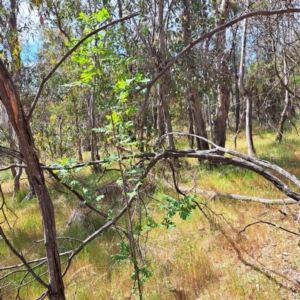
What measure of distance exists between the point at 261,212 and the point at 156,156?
3.11 m

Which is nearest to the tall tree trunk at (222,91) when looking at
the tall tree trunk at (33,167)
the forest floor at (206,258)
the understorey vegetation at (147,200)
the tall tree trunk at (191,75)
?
the understorey vegetation at (147,200)

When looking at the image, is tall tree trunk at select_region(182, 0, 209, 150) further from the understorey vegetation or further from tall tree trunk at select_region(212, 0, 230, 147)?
→ tall tree trunk at select_region(212, 0, 230, 147)

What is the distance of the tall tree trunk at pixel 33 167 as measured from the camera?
1.15m

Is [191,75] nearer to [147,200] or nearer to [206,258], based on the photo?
[147,200]

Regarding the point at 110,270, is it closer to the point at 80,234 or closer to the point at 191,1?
the point at 80,234

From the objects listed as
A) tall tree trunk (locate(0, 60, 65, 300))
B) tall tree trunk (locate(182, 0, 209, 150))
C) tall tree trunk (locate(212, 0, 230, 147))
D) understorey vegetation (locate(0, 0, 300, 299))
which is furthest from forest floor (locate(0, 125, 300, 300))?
tall tree trunk (locate(212, 0, 230, 147))

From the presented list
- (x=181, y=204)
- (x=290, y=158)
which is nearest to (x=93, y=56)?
(x=181, y=204)

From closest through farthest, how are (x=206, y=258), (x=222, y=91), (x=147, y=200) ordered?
(x=206, y=258)
(x=147, y=200)
(x=222, y=91)

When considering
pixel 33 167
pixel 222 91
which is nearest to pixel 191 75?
pixel 222 91

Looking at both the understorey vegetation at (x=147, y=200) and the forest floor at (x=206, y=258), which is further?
the forest floor at (x=206, y=258)

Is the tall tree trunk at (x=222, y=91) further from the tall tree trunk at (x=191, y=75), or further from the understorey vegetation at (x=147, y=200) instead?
the tall tree trunk at (x=191, y=75)

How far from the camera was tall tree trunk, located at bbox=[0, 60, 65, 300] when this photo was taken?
3.76ft

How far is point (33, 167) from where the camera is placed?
1.26 metres

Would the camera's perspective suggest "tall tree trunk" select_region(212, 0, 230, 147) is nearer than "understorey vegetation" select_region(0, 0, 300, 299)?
No
